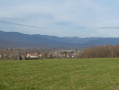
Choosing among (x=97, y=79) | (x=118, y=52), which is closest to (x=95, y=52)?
(x=118, y=52)

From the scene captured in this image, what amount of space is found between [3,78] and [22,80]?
0.90 meters

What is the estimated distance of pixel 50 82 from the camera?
382 inches

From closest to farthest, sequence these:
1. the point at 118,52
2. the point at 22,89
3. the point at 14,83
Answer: the point at 22,89 < the point at 14,83 < the point at 118,52

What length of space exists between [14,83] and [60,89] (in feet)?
6.56

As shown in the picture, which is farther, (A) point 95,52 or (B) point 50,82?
(A) point 95,52

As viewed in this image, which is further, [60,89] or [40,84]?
[40,84]

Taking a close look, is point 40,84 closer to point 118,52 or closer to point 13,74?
point 13,74

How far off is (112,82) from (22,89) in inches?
171

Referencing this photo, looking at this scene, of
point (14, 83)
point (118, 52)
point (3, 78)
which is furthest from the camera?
point (118, 52)

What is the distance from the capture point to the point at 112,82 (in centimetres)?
1042

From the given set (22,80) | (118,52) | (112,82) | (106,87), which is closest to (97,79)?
(112,82)

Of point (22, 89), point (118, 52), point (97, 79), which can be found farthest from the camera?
point (118, 52)

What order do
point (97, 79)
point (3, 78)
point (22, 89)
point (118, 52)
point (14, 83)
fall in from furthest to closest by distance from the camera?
point (118, 52), point (97, 79), point (3, 78), point (14, 83), point (22, 89)

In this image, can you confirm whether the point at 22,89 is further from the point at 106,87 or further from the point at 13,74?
the point at 106,87
